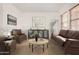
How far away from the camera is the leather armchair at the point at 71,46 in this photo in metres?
3.00

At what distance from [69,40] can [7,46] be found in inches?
60.3

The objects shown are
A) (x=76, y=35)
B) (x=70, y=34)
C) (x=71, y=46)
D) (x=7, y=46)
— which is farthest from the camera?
(x=70, y=34)

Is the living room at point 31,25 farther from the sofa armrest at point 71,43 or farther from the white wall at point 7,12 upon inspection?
the sofa armrest at point 71,43

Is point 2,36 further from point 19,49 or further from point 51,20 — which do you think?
point 51,20

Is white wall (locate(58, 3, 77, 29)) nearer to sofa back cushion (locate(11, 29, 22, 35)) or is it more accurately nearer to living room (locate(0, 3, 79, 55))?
living room (locate(0, 3, 79, 55))

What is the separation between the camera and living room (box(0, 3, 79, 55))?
2977 millimetres

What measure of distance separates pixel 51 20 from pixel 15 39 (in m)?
1.01

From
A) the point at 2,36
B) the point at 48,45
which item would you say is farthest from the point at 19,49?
the point at 48,45

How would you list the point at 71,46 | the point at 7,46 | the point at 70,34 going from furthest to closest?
the point at 70,34 → the point at 71,46 → the point at 7,46

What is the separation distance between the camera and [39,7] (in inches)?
119

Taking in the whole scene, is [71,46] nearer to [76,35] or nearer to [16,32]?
[76,35]

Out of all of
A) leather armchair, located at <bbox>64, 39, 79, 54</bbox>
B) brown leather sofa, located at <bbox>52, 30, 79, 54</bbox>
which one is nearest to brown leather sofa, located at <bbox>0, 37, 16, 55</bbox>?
brown leather sofa, located at <bbox>52, 30, 79, 54</bbox>

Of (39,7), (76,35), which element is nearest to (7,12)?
(39,7)
